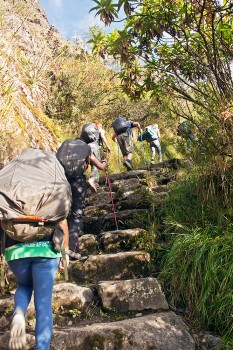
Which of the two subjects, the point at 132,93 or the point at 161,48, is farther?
the point at 132,93

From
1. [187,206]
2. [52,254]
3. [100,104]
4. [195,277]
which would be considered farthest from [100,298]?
[100,104]

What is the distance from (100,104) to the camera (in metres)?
14.5

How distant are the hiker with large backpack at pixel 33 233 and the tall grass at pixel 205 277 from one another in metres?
1.44

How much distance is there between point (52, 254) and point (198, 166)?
254 cm

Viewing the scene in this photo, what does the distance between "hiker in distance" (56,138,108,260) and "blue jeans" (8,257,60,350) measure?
1.96 meters

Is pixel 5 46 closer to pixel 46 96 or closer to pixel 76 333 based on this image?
pixel 46 96

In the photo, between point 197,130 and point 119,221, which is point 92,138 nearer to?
point 119,221

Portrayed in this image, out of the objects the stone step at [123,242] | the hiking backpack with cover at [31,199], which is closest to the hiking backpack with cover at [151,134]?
the stone step at [123,242]

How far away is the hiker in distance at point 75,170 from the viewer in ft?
14.6

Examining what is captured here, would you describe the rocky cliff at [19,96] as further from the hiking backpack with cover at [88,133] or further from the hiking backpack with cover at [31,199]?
the hiking backpack with cover at [31,199]

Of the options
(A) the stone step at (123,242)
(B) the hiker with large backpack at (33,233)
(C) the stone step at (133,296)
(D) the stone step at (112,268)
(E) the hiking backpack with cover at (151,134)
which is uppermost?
(E) the hiking backpack with cover at (151,134)

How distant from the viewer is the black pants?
4832 mm

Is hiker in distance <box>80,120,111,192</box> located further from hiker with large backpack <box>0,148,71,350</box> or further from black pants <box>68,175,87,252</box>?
hiker with large backpack <box>0,148,71,350</box>

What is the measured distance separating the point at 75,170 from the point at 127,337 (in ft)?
6.89
